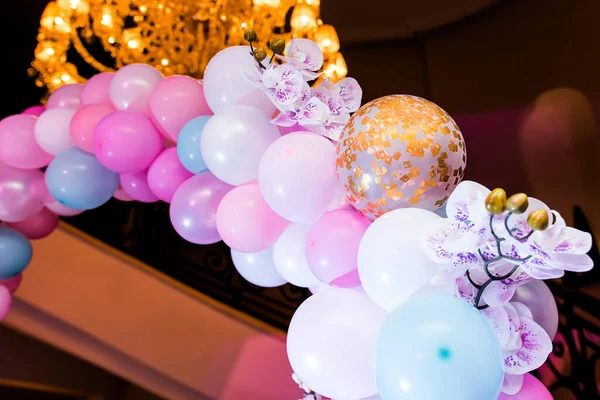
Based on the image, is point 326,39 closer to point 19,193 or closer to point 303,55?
point 303,55


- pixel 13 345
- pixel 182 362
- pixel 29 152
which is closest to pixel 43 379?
pixel 13 345

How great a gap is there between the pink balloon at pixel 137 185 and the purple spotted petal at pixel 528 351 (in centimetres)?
117

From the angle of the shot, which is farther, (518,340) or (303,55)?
(303,55)

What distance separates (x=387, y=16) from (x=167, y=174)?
11.0 ft

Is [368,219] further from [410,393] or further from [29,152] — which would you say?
[29,152]

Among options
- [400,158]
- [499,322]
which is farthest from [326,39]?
[499,322]

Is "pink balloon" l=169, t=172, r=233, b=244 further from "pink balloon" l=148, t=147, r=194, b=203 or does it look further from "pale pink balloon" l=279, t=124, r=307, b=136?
"pale pink balloon" l=279, t=124, r=307, b=136

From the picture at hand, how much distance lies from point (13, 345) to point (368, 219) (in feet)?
9.37

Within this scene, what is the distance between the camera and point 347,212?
3.34 ft

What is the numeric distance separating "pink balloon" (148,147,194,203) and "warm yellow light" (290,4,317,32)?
3.57 feet

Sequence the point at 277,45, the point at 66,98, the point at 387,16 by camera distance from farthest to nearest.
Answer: the point at 387,16
the point at 66,98
the point at 277,45

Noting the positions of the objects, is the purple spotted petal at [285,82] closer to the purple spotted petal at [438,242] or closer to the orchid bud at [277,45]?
the orchid bud at [277,45]

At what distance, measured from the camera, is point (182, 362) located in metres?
2.87

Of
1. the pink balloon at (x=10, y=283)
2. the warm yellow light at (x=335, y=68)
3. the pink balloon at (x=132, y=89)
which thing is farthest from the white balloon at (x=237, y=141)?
the warm yellow light at (x=335, y=68)
